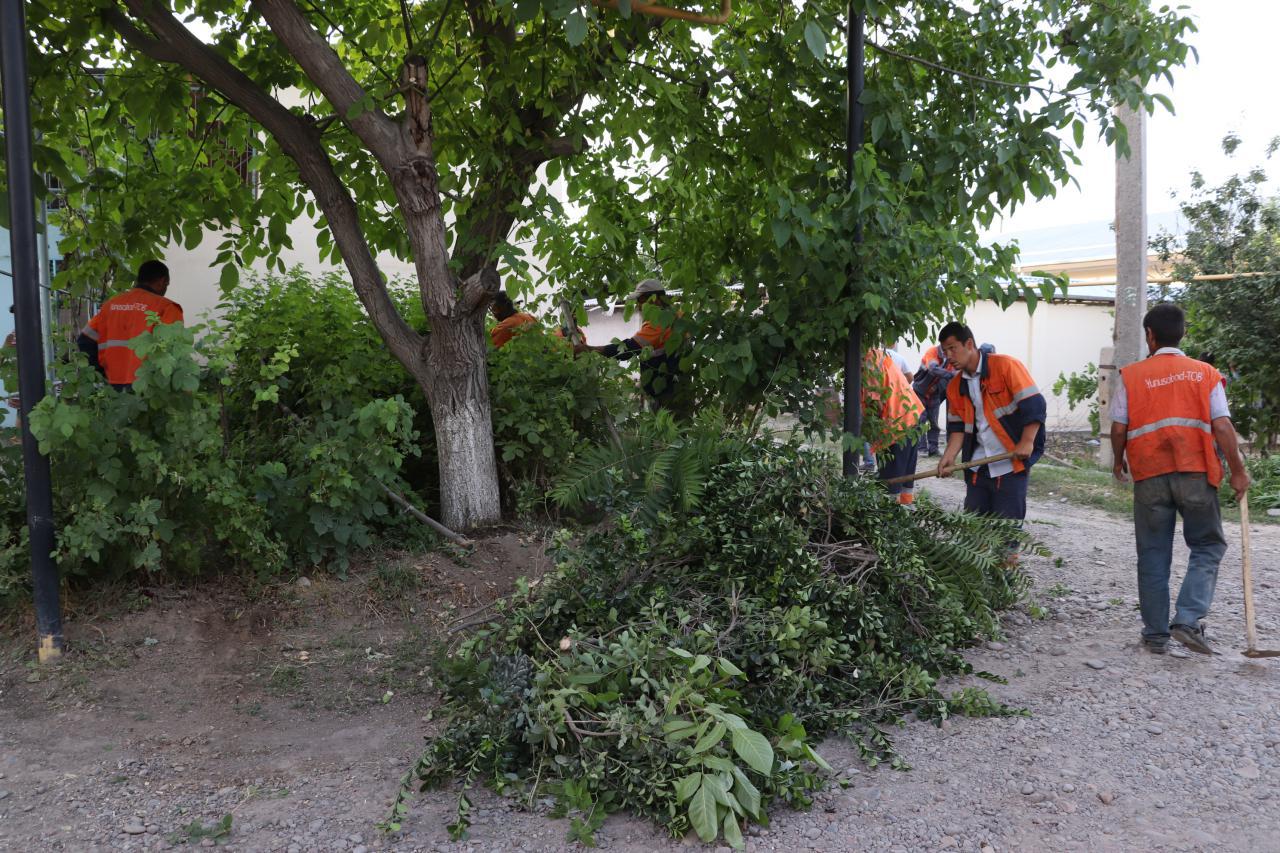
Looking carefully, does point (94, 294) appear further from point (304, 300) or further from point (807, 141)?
point (807, 141)

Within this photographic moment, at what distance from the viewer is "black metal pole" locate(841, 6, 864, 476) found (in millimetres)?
Result: 5352

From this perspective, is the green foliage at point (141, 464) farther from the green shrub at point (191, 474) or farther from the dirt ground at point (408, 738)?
the dirt ground at point (408, 738)

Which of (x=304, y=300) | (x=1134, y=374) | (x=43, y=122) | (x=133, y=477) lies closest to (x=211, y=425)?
(x=133, y=477)

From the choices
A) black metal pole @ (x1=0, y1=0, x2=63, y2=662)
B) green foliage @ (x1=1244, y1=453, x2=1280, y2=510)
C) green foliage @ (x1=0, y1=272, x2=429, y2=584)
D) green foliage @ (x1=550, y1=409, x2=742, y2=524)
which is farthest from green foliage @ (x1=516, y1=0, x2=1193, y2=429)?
green foliage @ (x1=1244, y1=453, x2=1280, y2=510)

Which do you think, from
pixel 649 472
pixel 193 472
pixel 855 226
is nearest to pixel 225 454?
pixel 193 472

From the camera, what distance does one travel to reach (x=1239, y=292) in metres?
11.4

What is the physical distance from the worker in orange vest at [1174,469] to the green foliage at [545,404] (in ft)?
10.4

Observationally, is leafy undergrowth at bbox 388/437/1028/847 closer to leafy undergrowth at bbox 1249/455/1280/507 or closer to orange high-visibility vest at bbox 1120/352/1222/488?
orange high-visibility vest at bbox 1120/352/1222/488

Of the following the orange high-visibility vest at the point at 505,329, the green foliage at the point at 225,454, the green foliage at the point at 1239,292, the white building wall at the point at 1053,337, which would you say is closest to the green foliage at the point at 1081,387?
the white building wall at the point at 1053,337

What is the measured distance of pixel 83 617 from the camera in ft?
16.3

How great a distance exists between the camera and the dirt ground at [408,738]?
3.28m

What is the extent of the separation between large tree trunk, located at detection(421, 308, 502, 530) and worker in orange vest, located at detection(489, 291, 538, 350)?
74 centimetres

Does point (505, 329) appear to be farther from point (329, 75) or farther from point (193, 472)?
point (193, 472)

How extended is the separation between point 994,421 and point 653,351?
2.30m
